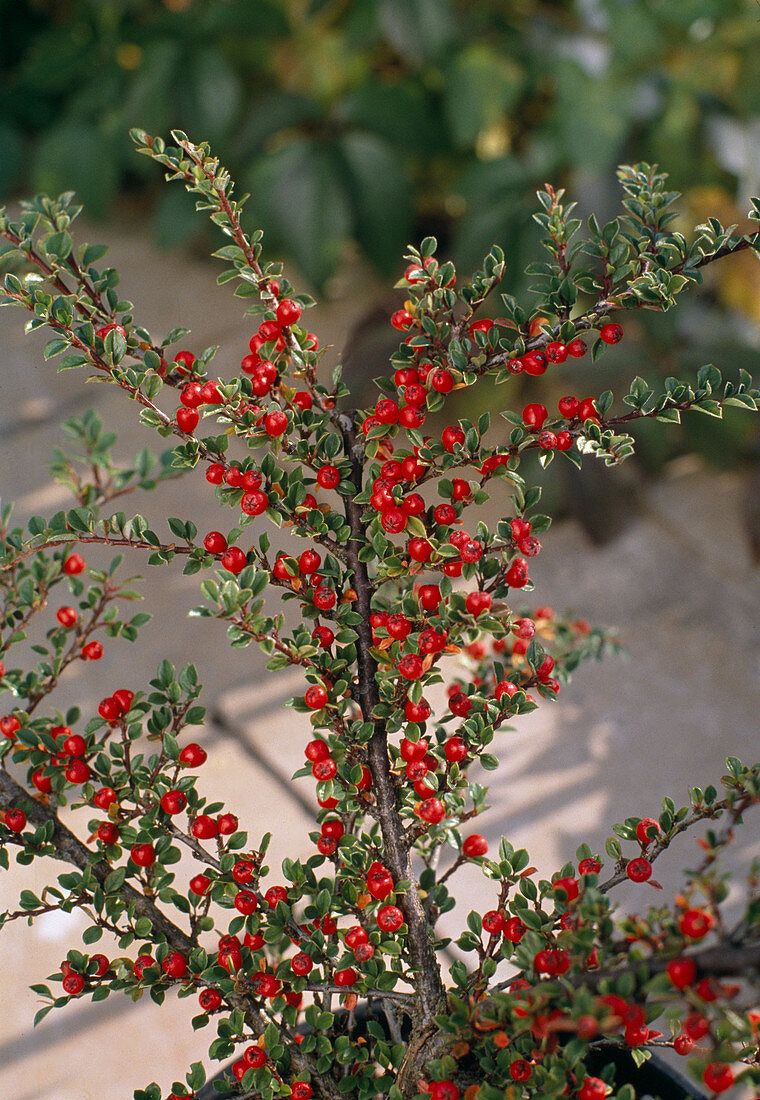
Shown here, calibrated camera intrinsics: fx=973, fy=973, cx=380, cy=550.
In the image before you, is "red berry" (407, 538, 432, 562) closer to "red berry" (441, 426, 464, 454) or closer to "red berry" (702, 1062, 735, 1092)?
"red berry" (441, 426, 464, 454)

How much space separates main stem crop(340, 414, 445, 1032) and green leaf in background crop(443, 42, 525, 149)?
1.24 m

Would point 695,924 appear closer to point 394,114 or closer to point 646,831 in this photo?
point 646,831

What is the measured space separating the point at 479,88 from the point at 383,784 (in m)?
1.37

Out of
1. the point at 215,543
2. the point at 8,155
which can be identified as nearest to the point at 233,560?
the point at 215,543

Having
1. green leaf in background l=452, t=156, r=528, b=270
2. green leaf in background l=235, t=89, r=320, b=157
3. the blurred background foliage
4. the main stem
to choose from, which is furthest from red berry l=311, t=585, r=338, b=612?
green leaf in background l=235, t=89, r=320, b=157

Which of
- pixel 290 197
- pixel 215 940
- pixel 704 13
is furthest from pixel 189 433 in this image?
pixel 704 13

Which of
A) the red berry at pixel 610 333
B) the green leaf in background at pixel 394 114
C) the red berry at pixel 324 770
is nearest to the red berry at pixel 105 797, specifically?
the red berry at pixel 324 770

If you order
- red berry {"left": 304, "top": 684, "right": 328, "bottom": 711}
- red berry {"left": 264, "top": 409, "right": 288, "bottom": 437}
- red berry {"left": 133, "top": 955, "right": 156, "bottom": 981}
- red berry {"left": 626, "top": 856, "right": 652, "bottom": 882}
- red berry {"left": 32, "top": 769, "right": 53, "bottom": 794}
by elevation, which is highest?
red berry {"left": 264, "top": 409, "right": 288, "bottom": 437}

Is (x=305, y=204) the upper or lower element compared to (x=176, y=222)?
lower

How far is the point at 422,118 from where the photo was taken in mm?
1688

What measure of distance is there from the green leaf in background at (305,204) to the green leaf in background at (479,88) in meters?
0.22

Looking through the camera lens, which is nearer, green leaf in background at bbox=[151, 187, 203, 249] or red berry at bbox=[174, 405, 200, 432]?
red berry at bbox=[174, 405, 200, 432]

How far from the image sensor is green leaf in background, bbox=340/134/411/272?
1.63m

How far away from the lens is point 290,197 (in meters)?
1.58
